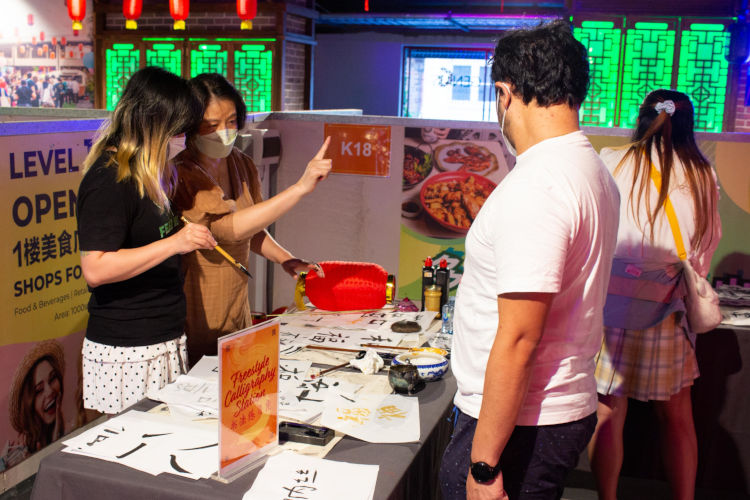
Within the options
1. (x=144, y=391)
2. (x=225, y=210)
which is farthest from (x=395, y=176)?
(x=144, y=391)

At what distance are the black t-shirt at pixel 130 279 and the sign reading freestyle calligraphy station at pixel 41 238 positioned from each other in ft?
2.31

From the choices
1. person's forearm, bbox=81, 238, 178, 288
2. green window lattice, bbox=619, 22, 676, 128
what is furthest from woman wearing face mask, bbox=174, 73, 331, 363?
green window lattice, bbox=619, 22, 676, 128

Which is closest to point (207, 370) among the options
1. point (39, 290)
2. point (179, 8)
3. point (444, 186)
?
point (39, 290)

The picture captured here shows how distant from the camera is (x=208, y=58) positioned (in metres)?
8.27

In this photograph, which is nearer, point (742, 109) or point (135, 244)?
point (135, 244)

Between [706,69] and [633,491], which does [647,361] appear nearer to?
[633,491]

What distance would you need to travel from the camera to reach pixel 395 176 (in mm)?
3875

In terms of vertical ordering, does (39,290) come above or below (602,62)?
below

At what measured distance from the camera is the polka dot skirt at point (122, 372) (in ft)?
6.10

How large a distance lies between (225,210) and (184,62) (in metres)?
6.72

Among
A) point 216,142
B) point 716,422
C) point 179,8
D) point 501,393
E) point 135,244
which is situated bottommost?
point 716,422

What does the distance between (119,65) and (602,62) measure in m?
5.41

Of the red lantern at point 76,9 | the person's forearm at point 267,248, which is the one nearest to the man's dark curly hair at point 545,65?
the person's forearm at point 267,248

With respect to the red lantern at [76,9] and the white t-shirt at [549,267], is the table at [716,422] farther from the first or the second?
the red lantern at [76,9]
